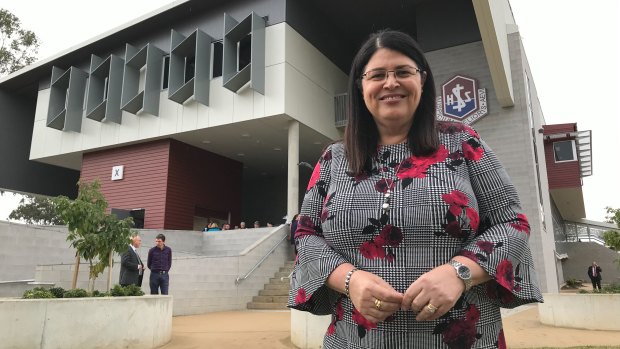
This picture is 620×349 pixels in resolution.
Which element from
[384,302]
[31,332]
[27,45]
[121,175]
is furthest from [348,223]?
[27,45]

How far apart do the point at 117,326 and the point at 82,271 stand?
16.0 feet

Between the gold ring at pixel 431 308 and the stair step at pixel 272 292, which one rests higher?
the gold ring at pixel 431 308

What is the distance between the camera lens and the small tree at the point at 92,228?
271 inches

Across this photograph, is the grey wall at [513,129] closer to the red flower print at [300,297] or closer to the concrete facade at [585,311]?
the concrete facade at [585,311]

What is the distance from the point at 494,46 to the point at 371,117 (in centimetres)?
1208

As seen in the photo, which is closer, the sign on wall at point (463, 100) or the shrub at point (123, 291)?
the shrub at point (123, 291)

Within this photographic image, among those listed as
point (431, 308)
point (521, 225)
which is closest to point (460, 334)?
point (431, 308)

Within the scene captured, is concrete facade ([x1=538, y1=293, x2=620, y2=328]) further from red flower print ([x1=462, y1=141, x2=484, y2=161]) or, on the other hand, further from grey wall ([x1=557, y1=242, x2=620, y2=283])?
grey wall ([x1=557, y1=242, x2=620, y2=283])

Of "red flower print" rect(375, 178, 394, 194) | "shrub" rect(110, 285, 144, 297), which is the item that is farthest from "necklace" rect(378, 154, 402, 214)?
"shrub" rect(110, 285, 144, 297)

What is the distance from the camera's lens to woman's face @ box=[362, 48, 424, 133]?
1.41 m

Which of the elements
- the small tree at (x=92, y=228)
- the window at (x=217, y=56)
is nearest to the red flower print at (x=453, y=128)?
the small tree at (x=92, y=228)

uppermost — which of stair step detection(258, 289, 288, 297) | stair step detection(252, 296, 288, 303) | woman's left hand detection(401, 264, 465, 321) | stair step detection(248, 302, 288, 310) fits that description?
woman's left hand detection(401, 264, 465, 321)

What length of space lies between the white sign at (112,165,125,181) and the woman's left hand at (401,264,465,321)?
20.9 m

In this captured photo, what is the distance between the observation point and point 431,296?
1123 millimetres
